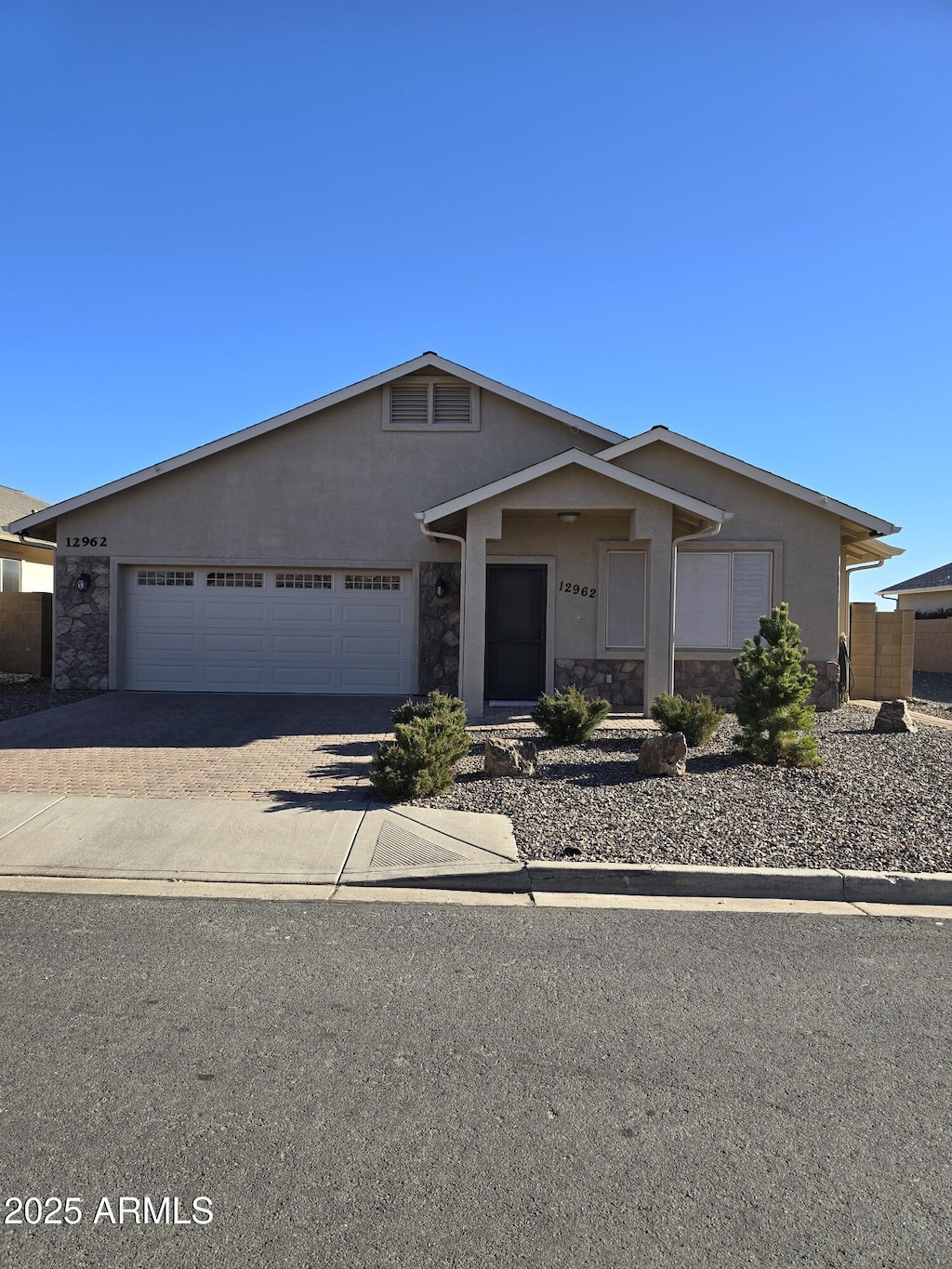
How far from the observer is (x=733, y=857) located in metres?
6.04

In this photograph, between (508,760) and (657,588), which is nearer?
(508,760)

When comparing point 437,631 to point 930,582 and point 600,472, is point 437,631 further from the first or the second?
point 930,582

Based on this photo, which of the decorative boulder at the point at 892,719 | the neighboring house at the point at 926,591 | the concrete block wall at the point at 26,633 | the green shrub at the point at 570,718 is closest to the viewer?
the green shrub at the point at 570,718

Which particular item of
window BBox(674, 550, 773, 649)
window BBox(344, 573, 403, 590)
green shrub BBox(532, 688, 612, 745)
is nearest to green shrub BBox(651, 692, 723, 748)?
green shrub BBox(532, 688, 612, 745)

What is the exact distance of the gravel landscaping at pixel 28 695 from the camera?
12.9 meters

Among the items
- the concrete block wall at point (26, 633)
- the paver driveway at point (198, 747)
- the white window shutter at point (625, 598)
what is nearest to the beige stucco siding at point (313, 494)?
the white window shutter at point (625, 598)

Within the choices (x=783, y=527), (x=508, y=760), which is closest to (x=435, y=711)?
(x=508, y=760)

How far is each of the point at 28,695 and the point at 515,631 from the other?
845cm

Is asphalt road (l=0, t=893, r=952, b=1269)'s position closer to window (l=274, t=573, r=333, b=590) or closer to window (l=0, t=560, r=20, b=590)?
window (l=274, t=573, r=333, b=590)

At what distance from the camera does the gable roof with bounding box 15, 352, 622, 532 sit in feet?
47.1

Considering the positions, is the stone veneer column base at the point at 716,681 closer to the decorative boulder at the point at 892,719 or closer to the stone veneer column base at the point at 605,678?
the stone veneer column base at the point at 605,678

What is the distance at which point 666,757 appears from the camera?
8.48 meters

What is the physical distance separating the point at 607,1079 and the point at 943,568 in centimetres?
3372

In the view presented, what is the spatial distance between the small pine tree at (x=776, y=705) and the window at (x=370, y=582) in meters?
7.09
